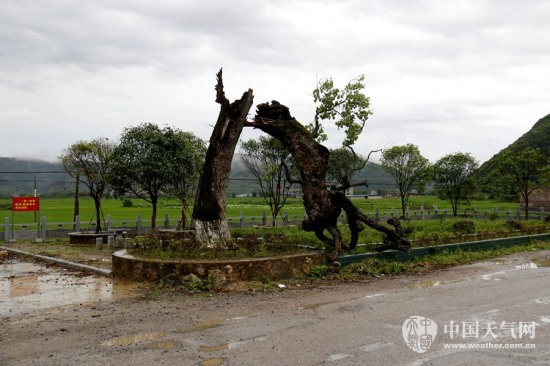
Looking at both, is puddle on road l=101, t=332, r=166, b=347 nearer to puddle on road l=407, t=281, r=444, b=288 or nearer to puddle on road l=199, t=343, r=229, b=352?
puddle on road l=199, t=343, r=229, b=352

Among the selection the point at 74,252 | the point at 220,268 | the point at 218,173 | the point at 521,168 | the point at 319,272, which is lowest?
the point at 74,252

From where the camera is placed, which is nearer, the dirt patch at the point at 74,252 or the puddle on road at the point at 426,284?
the puddle on road at the point at 426,284

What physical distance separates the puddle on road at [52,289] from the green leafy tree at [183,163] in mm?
9420

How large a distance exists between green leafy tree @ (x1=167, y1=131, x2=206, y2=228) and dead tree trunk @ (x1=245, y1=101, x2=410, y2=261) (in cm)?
1009

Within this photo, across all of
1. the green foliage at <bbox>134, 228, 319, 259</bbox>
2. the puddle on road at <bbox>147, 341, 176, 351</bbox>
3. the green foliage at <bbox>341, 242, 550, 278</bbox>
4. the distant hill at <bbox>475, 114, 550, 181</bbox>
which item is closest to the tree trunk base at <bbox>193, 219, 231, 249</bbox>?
the green foliage at <bbox>134, 228, 319, 259</bbox>

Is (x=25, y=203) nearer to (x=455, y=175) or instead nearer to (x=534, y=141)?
(x=455, y=175)

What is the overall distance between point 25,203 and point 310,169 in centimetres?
1781

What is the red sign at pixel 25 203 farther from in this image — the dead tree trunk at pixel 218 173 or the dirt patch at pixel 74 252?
the dead tree trunk at pixel 218 173

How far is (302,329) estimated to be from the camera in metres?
6.45

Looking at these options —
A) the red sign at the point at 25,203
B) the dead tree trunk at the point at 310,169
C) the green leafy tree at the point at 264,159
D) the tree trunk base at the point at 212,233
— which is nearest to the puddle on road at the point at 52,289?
the tree trunk base at the point at 212,233

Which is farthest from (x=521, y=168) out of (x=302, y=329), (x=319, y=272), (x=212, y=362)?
(x=212, y=362)

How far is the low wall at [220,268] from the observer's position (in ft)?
31.4

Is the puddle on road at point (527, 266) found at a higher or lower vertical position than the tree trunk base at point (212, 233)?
lower

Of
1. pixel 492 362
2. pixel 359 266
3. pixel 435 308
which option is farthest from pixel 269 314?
pixel 359 266
